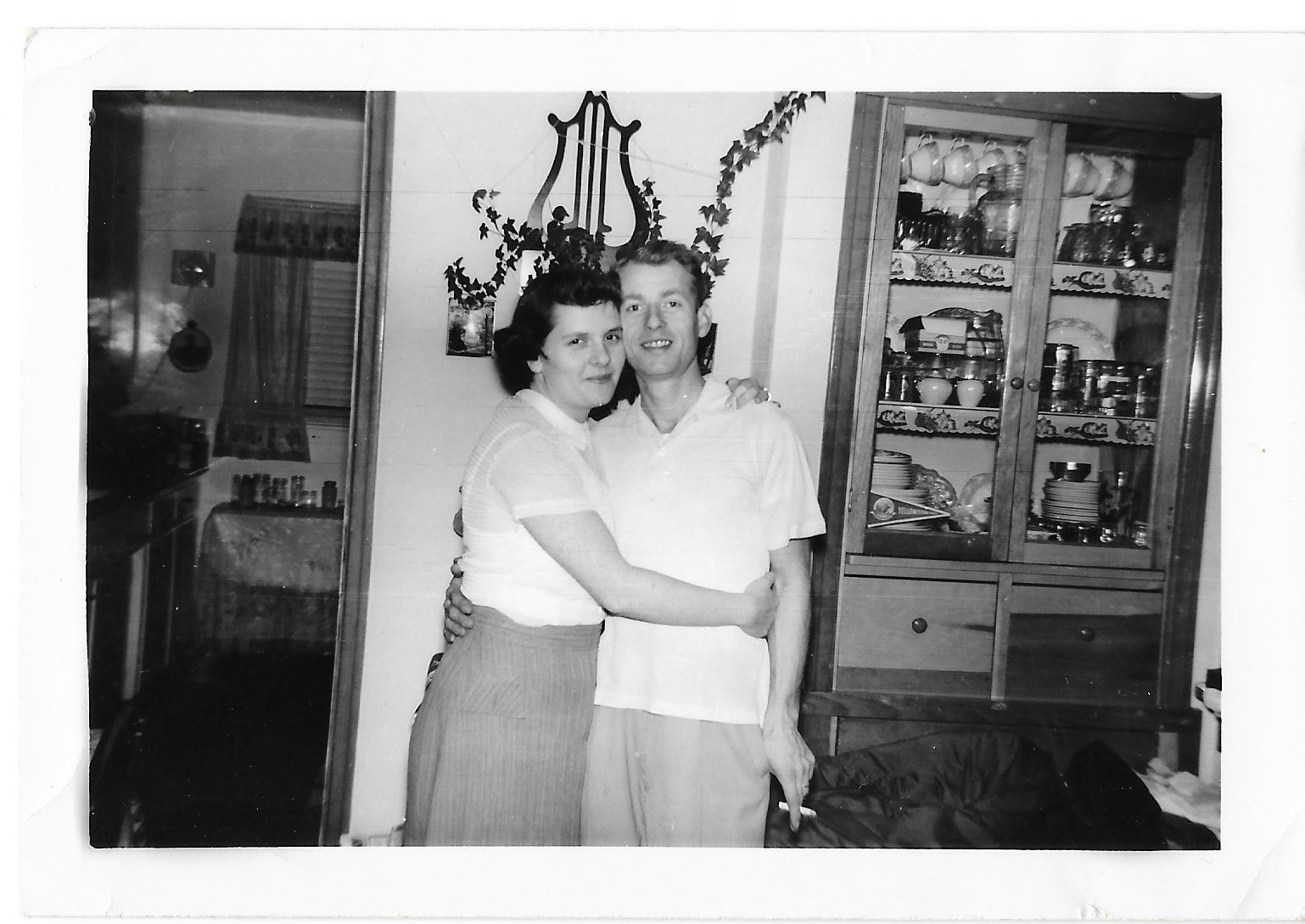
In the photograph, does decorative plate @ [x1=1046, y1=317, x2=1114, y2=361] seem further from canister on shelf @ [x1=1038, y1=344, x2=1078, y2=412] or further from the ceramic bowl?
the ceramic bowl

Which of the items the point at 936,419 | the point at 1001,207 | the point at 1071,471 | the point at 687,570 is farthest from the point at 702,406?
the point at 1071,471

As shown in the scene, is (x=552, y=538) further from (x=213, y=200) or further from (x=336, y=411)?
(x=213, y=200)

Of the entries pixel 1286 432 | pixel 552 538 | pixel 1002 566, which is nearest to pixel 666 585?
pixel 552 538

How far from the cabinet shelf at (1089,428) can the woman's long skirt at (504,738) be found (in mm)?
995

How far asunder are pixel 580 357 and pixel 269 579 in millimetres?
653

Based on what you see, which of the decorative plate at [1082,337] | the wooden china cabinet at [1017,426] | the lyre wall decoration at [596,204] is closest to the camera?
the lyre wall decoration at [596,204]

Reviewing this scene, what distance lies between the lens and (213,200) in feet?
4.31

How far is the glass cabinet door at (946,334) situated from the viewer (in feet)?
4.67

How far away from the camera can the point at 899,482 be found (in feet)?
5.05

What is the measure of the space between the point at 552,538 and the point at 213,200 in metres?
0.80

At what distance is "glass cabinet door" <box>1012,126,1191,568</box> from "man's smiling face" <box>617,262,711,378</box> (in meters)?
0.74

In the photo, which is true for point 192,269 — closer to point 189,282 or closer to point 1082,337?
point 189,282

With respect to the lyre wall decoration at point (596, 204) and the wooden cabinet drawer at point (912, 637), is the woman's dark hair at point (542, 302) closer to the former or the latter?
the lyre wall decoration at point (596, 204)

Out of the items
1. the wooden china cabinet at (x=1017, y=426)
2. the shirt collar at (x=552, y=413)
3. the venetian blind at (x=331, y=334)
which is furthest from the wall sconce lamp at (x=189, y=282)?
the wooden china cabinet at (x=1017, y=426)
